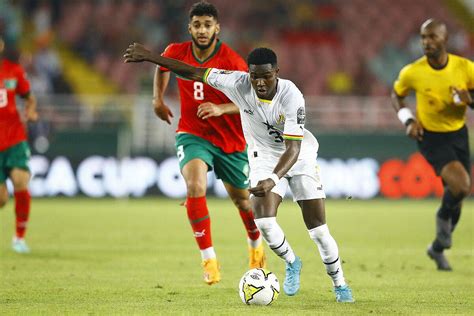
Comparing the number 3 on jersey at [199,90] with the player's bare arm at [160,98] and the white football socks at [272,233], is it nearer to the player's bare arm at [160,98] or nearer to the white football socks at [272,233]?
the player's bare arm at [160,98]

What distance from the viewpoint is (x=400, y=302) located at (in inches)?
289

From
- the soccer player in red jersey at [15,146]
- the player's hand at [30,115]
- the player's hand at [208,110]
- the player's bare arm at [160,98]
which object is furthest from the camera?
the player's hand at [30,115]

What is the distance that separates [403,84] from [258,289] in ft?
13.9

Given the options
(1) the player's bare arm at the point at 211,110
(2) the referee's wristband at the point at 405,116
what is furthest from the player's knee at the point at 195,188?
(2) the referee's wristband at the point at 405,116

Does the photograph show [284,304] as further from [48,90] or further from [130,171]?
[48,90]

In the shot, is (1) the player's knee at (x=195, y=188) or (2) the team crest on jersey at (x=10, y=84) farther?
(2) the team crest on jersey at (x=10, y=84)

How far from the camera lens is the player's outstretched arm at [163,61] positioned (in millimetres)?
7305

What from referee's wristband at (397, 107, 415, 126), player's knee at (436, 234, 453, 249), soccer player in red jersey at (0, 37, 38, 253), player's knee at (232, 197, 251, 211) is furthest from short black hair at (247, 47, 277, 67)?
soccer player in red jersey at (0, 37, 38, 253)

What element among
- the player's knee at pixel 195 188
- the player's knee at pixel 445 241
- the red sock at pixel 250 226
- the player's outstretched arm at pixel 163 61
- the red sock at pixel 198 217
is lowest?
the player's knee at pixel 445 241

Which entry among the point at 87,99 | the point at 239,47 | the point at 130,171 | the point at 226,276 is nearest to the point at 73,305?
the point at 226,276

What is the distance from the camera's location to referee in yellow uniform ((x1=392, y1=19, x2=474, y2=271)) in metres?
9.91

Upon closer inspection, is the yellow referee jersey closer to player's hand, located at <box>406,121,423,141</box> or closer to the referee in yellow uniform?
the referee in yellow uniform

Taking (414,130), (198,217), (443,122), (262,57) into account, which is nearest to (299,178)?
(262,57)

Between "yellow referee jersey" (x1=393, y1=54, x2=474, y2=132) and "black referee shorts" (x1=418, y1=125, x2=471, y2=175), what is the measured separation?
3.1 inches
